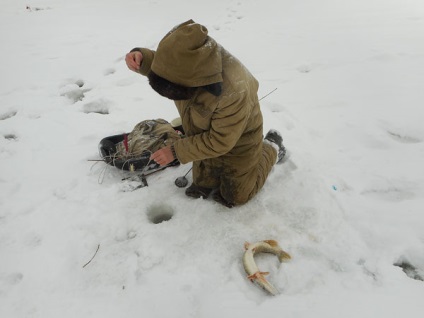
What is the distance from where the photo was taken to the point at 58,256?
2.00m

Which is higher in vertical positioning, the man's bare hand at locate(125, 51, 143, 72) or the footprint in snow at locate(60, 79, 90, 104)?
the man's bare hand at locate(125, 51, 143, 72)

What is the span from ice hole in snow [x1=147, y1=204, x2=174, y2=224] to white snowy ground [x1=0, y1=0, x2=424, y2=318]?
0.6 inches

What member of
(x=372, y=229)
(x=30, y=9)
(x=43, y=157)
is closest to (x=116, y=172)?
(x=43, y=157)

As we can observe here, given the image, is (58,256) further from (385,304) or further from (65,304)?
(385,304)

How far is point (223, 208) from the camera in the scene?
2318 millimetres

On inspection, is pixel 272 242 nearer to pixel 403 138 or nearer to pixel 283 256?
pixel 283 256

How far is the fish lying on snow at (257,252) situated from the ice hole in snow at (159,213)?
632mm

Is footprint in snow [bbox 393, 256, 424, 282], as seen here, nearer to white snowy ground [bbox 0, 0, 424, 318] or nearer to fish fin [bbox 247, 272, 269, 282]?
white snowy ground [bbox 0, 0, 424, 318]

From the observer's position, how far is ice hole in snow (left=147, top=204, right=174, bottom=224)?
2324 mm

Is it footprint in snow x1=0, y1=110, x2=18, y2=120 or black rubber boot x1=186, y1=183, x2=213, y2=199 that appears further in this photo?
footprint in snow x1=0, y1=110, x2=18, y2=120

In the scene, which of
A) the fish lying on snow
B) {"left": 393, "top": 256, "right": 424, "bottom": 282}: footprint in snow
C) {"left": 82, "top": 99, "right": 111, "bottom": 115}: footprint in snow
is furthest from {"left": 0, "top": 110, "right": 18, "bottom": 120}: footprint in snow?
{"left": 393, "top": 256, "right": 424, "bottom": 282}: footprint in snow

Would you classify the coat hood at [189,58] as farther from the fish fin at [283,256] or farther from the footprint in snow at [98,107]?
the footprint in snow at [98,107]

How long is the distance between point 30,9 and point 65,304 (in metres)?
7.55

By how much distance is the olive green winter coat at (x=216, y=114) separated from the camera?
158cm
